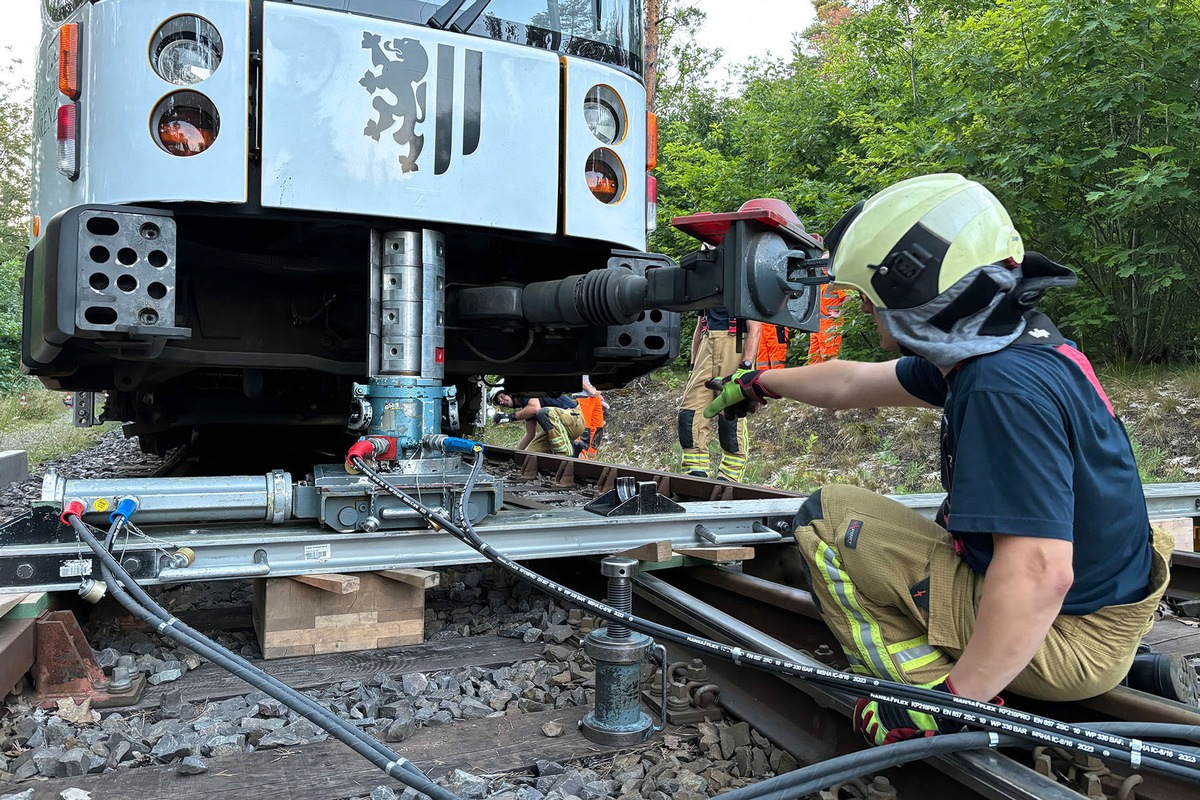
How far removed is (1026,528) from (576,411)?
7765 millimetres

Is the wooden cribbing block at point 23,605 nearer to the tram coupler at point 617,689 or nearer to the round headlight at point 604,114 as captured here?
the tram coupler at point 617,689

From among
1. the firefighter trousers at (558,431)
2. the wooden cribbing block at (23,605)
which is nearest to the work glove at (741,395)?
the wooden cribbing block at (23,605)

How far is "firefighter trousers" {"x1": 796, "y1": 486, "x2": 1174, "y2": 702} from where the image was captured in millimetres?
2002

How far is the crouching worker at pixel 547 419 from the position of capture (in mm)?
8930

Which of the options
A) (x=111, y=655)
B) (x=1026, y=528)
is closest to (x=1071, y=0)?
(x=1026, y=528)

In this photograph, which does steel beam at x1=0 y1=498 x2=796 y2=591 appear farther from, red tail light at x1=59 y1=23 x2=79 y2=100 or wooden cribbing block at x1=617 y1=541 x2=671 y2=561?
red tail light at x1=59 y1=23 x2=79 y2=100

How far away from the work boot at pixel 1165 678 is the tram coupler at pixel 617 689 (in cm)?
123

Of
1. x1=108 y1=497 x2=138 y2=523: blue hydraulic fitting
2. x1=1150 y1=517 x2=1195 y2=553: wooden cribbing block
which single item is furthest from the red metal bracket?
x1=1150 y1=517 x2=1195 y2=553: wooden cribbing block

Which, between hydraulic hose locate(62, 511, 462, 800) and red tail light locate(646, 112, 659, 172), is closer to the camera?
hydraulic hose locate(62, 511, 462, 800)

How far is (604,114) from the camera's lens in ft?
13.0

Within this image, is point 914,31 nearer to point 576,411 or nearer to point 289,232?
point 576,411

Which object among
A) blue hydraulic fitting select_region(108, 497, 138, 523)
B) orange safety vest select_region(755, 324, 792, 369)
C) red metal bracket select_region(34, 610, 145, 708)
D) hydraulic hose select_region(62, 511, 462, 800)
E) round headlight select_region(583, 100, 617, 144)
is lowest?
red metal bracket select_region(34, 610, 145, 708)

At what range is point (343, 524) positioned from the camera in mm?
3035

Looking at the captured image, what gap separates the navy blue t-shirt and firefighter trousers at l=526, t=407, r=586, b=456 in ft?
23.0
